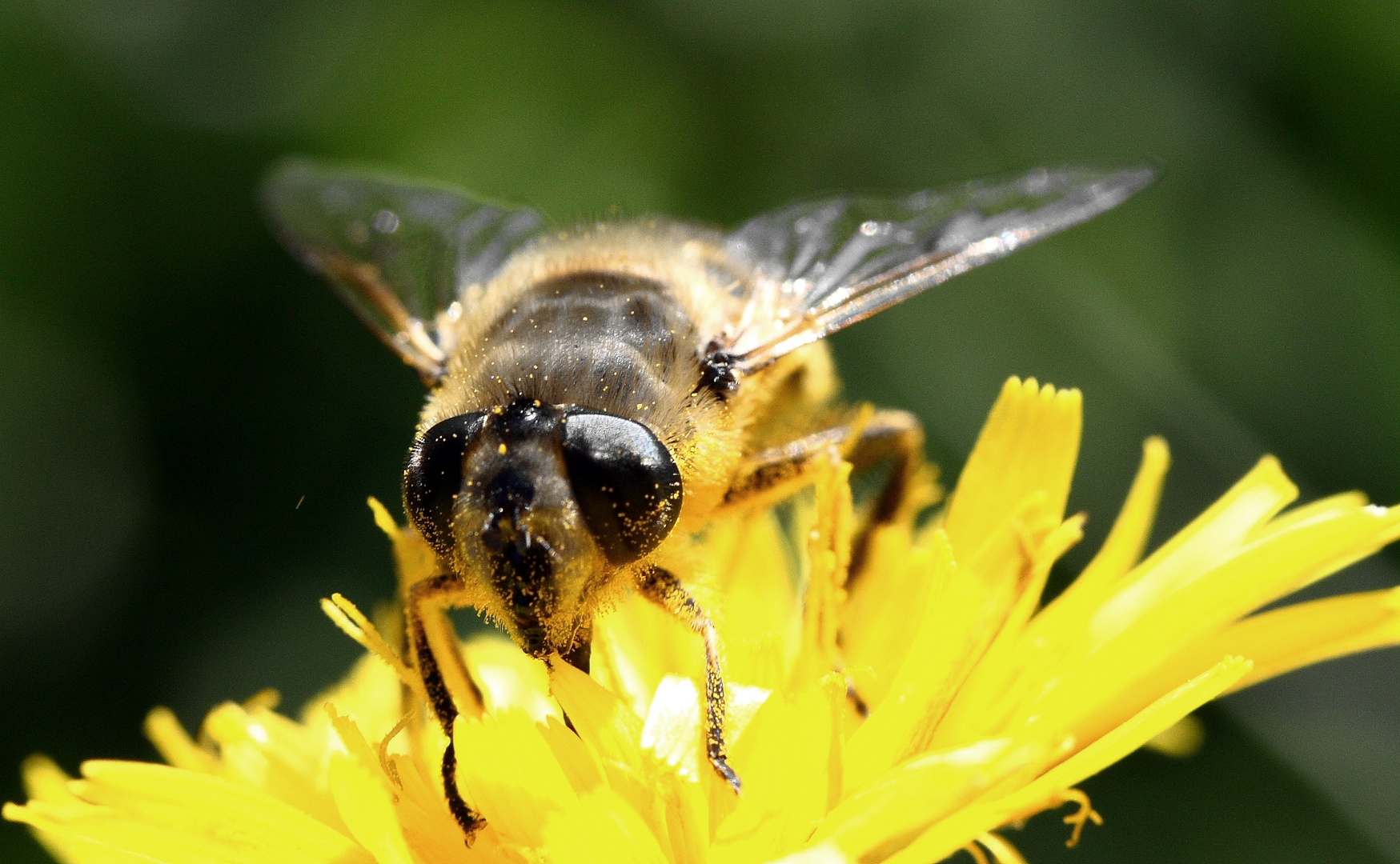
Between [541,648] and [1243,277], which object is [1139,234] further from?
[541,648]

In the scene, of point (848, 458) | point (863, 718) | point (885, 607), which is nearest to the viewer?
point (863, 718)

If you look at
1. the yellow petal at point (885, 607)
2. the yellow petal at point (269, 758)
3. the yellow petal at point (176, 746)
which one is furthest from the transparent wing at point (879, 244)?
the yellow petal at point (176, 746)

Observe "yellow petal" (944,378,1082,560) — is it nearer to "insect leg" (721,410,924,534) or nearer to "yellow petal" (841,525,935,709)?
"yellow petal" (841,525,935,709)

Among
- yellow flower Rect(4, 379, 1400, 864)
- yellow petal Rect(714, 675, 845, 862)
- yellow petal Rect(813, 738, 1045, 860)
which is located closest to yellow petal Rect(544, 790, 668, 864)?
yellow flower Rect(4, 379, 1400, 864)

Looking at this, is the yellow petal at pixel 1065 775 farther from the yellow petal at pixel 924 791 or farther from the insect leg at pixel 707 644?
the insect leg at pixel 707 644

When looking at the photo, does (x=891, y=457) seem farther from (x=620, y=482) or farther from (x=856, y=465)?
(x=620, y=482)

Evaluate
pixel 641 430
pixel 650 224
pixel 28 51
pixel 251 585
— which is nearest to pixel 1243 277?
pixel 650 224

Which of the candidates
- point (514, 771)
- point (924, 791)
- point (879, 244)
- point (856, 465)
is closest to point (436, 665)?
point (514, 771)
